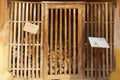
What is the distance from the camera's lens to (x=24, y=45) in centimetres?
611

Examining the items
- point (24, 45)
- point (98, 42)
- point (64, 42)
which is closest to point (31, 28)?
point (24, 45)

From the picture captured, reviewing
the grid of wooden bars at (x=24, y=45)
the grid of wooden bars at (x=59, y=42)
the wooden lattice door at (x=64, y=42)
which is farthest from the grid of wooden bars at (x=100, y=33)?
the grid of wooden bars at (x=24, y=45)

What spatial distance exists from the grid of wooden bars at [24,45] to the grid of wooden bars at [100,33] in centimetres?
116

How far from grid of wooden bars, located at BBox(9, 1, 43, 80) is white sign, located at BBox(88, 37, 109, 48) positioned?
1.24 m

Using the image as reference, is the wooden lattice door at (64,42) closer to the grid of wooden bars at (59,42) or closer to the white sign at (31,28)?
the grid of wooden bars at (59,42)

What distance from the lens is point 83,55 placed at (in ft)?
20.0

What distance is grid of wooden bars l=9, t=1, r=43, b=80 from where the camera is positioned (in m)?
6.07

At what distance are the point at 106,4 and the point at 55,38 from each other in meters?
1.51

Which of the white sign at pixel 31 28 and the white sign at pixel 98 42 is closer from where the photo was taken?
the white sign at pixel 98 42

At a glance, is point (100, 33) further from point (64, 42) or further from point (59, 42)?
point (59, 42)

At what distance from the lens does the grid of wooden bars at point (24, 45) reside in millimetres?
6070

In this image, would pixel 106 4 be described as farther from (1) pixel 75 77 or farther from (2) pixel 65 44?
(1) pixel 75 77

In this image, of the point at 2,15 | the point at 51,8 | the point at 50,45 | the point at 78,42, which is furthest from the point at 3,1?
the point at 78,42

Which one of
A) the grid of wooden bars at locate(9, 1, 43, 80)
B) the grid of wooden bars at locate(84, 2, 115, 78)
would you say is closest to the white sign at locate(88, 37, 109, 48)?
the grid of wooden bars at locate(84, 2, 115, 78)
